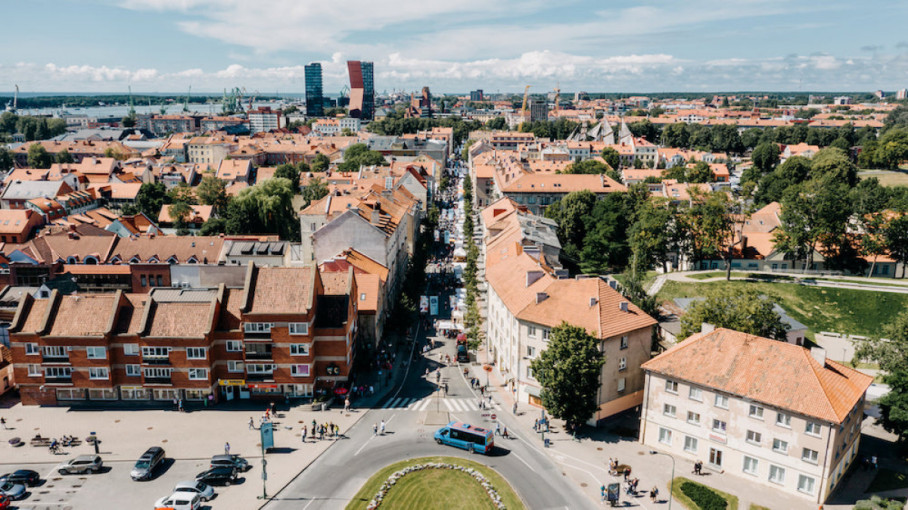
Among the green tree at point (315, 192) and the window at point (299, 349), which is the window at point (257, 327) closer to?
the window at point (299, 349)

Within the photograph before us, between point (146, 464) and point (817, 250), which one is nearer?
point (146, 464)

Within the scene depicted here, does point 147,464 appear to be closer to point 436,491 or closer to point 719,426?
point 436,491

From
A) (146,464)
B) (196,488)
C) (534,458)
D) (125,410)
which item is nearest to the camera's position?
(196,488)

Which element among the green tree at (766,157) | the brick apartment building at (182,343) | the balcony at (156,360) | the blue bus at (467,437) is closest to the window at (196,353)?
the brick apartment building at (182,343)

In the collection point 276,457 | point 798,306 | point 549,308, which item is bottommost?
point 276,457

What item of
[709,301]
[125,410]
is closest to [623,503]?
[709,301]

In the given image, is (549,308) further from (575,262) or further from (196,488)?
(575,262)

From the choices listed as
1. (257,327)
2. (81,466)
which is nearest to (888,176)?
(257,327)
